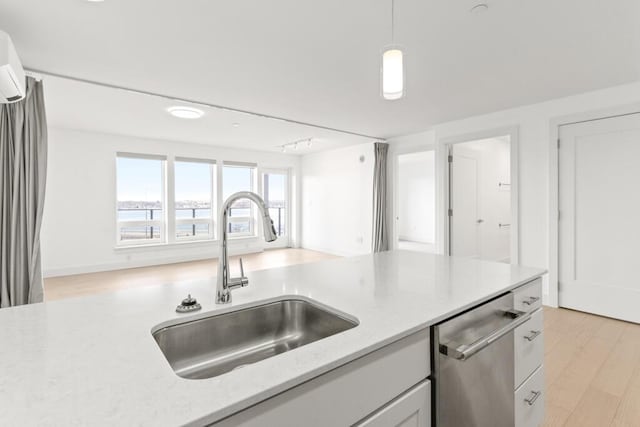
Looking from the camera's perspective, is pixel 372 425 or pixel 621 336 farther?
pixel 621 336

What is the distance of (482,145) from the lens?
17.3ft

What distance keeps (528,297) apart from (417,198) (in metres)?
8.28

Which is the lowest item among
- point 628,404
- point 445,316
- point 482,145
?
point 628,404

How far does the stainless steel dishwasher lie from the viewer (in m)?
1.01

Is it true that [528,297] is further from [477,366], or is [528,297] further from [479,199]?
[479,199]

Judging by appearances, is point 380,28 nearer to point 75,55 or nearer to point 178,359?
point 178,359

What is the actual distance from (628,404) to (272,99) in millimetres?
4000

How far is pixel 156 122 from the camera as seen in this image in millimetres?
4840

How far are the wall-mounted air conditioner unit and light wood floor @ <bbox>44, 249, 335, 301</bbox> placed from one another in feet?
7.45

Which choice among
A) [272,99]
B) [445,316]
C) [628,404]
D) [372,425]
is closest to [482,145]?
[272,99]

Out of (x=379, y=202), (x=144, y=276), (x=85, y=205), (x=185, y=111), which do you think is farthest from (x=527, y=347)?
(x=85, y=205)

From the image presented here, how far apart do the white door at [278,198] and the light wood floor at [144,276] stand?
4.01 ft

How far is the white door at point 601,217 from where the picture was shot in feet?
10.5

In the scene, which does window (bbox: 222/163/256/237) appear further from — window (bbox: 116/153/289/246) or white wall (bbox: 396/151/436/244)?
white wall (bbox: 396/151/436/244)
